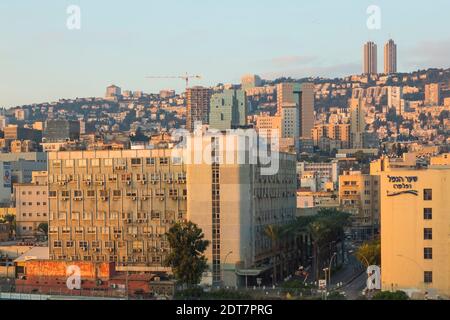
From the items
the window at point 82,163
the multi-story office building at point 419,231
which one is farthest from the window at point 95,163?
the multi-story office building at point 419,231

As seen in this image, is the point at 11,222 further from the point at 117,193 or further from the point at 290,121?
the point at 290,121

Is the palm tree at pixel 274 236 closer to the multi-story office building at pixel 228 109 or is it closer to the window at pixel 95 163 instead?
the window at pixel 95 163

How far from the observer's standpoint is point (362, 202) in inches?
2773

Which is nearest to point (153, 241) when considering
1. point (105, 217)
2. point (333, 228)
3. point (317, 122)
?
point (105, 217)

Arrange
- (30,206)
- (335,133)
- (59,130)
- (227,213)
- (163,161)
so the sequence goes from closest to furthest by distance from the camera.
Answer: (227,213)
(163,161)
(30,206)
(59,130)
(335,133)

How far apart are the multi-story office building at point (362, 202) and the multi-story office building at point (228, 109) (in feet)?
291

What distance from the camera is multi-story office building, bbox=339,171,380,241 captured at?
68.2 m

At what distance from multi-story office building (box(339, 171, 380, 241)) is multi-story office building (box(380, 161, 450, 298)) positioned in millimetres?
32607

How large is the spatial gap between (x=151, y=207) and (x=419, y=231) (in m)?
14.4

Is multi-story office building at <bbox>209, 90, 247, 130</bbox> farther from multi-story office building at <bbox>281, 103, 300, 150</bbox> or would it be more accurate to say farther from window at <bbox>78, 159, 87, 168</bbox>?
window at <bbox>78, 159, 87, 168</bbox>

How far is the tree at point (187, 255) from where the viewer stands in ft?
120

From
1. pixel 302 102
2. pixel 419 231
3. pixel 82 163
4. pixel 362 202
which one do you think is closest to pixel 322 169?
pixel 362 202

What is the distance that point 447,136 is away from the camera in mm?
166500
